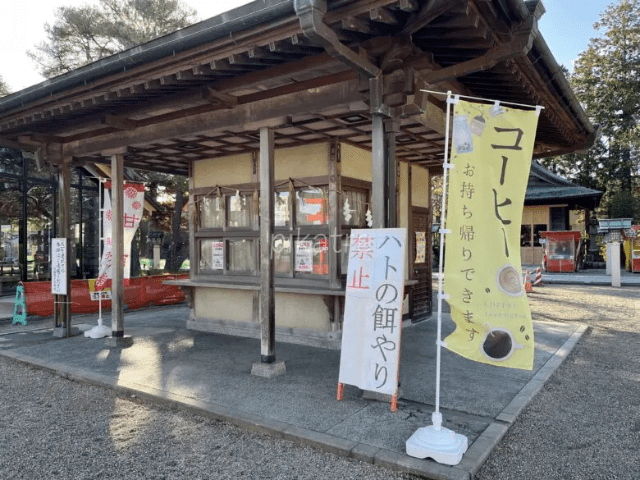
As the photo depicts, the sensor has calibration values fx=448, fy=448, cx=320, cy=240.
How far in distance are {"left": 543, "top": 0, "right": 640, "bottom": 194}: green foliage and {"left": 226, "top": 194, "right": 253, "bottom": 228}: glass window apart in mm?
28639

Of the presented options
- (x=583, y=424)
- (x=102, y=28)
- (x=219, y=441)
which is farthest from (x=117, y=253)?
(x=102, y=28)

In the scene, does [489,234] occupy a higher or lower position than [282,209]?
lower

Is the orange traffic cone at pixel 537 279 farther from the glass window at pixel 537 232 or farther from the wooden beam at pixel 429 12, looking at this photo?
the wooden beam at pixel 429 12

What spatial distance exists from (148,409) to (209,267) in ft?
13.4

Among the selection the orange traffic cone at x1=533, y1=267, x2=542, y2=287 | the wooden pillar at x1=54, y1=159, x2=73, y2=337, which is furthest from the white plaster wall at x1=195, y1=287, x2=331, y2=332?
the orange traffic cone at x1=533, y1=267, x2=542, y2=287

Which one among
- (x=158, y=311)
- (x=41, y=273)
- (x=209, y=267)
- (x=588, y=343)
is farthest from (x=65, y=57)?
(x=588, y=343)

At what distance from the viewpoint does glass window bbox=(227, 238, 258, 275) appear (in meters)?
8.01

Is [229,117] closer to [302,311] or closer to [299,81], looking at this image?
[299,81]

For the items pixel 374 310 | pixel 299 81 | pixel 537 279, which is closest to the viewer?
pixel 374 310

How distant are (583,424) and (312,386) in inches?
107

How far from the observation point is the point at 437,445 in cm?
336

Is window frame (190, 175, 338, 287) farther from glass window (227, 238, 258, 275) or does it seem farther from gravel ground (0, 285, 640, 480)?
gravel ground (0, 285, 640, 480)

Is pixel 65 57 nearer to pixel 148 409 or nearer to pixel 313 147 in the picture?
pixel 313 147

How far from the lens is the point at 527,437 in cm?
392
